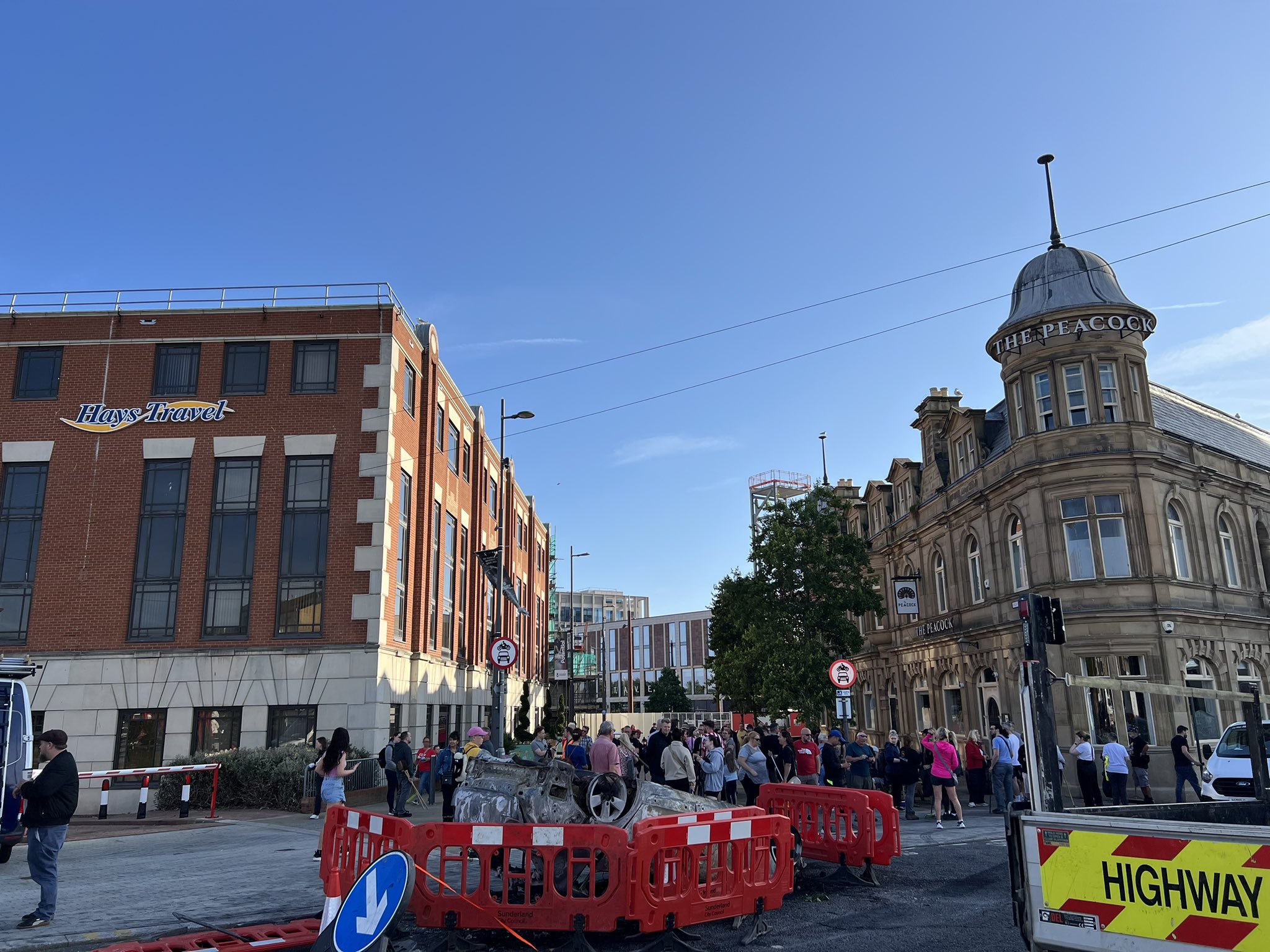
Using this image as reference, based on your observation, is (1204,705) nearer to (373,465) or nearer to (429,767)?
(429,767)

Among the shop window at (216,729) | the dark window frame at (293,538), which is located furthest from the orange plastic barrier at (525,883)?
the shop window at (216,729)

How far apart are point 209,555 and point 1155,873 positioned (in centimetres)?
2292

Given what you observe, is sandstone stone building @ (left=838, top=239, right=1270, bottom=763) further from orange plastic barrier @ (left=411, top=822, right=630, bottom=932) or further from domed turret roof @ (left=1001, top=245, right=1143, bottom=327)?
orange plastic barrier @ (left=411, top=822, right=630, bottom=932)

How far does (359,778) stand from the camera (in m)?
21.0

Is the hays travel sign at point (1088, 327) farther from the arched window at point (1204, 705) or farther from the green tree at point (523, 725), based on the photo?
the green tree at point (523, 725)

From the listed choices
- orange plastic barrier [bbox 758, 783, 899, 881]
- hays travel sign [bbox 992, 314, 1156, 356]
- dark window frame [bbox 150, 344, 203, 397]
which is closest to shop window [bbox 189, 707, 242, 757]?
dark window frame [bbox 150, 344, 203, 397]

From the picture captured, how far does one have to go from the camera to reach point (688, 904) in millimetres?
7762

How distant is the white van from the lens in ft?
48.3

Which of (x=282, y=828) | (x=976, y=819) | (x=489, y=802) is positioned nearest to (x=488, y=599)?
(x=282, y=828)

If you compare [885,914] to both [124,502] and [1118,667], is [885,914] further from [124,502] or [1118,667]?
[124,502]

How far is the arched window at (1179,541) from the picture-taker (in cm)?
2505

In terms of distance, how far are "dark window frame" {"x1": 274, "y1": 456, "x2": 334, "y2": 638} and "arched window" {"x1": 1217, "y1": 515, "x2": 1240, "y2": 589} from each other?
25251 millimetres

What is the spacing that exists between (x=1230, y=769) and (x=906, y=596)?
1381 cm

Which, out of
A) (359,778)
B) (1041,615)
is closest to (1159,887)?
(1041,615)
